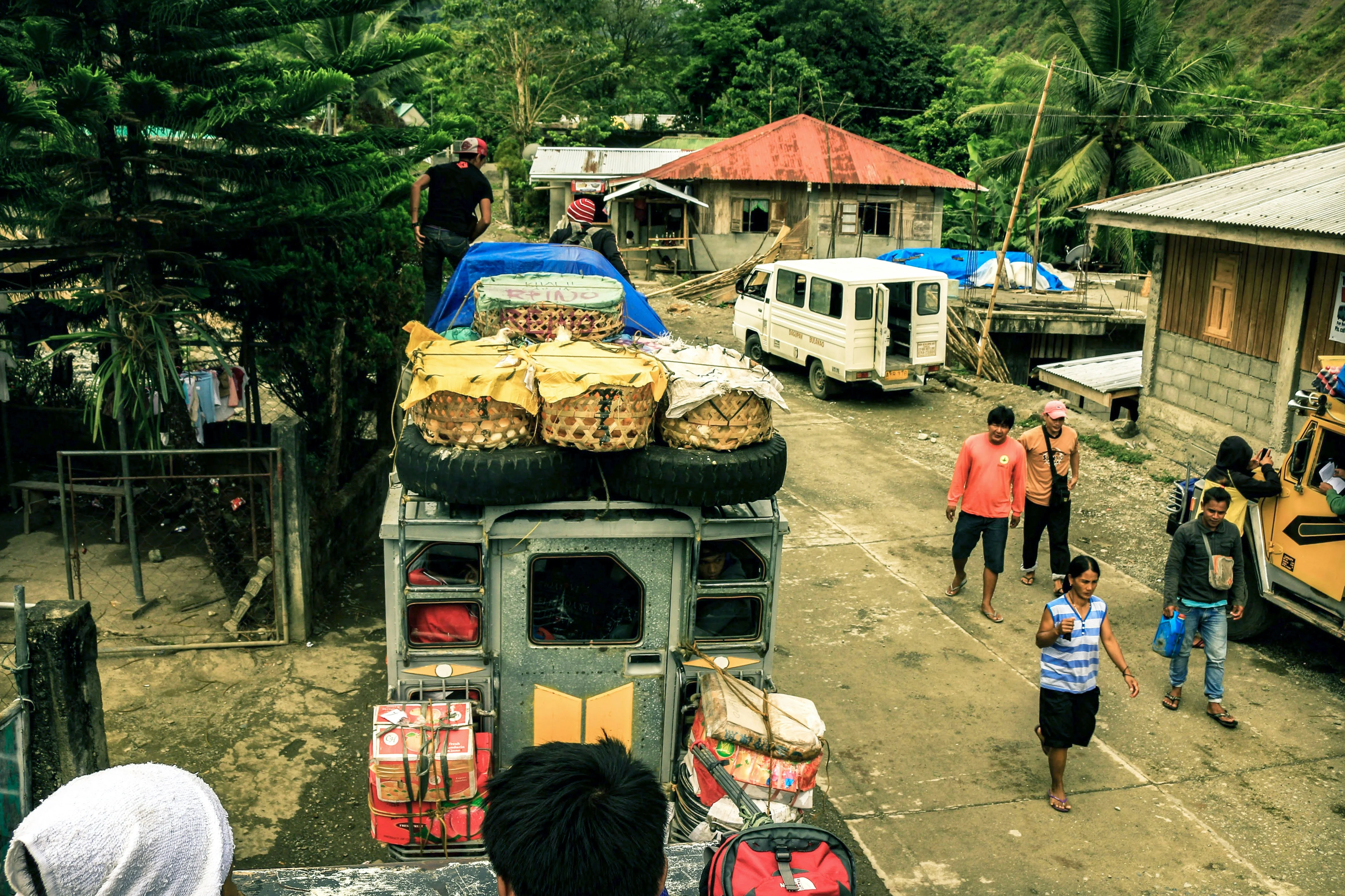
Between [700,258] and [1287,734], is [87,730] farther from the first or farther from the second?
[700,258]

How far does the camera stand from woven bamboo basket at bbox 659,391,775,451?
493 cm

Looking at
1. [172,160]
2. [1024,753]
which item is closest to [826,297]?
[172,160]

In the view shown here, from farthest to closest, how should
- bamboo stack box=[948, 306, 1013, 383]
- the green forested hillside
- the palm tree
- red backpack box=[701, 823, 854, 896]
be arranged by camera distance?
the green forested hillside
the palm tree
bamboo stack box=[948, 306, 1013, 383]
red backpack box=[701, 823, 854, 896]

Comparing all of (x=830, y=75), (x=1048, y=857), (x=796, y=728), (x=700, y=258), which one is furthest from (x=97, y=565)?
(x=830, y=75)

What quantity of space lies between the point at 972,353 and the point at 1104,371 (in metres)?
2.93

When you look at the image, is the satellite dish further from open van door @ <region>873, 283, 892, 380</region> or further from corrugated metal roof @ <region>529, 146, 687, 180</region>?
open van door @ <region>873, 283, 892, 380</region>

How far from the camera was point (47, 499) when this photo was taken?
9898 millimetres

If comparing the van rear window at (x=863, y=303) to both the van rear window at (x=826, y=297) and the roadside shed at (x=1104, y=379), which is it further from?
the roadside shed at (x=1104, y=379)

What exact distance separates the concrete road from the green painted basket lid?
2.95m

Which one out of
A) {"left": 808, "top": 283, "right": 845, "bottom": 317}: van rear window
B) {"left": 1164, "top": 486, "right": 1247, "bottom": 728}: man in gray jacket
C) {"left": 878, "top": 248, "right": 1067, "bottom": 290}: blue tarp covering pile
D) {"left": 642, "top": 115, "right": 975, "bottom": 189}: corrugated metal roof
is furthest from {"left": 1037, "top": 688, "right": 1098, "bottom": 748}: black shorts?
{"left": 642, "top": 115, "right": 975, "bottom": 189}: corrugated metal roof

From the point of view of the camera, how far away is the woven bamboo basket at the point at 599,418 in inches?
185

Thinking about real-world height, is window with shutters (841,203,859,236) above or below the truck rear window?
above

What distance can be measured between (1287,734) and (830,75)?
114 ft

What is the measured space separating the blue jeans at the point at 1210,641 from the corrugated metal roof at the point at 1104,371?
7.36 meters
